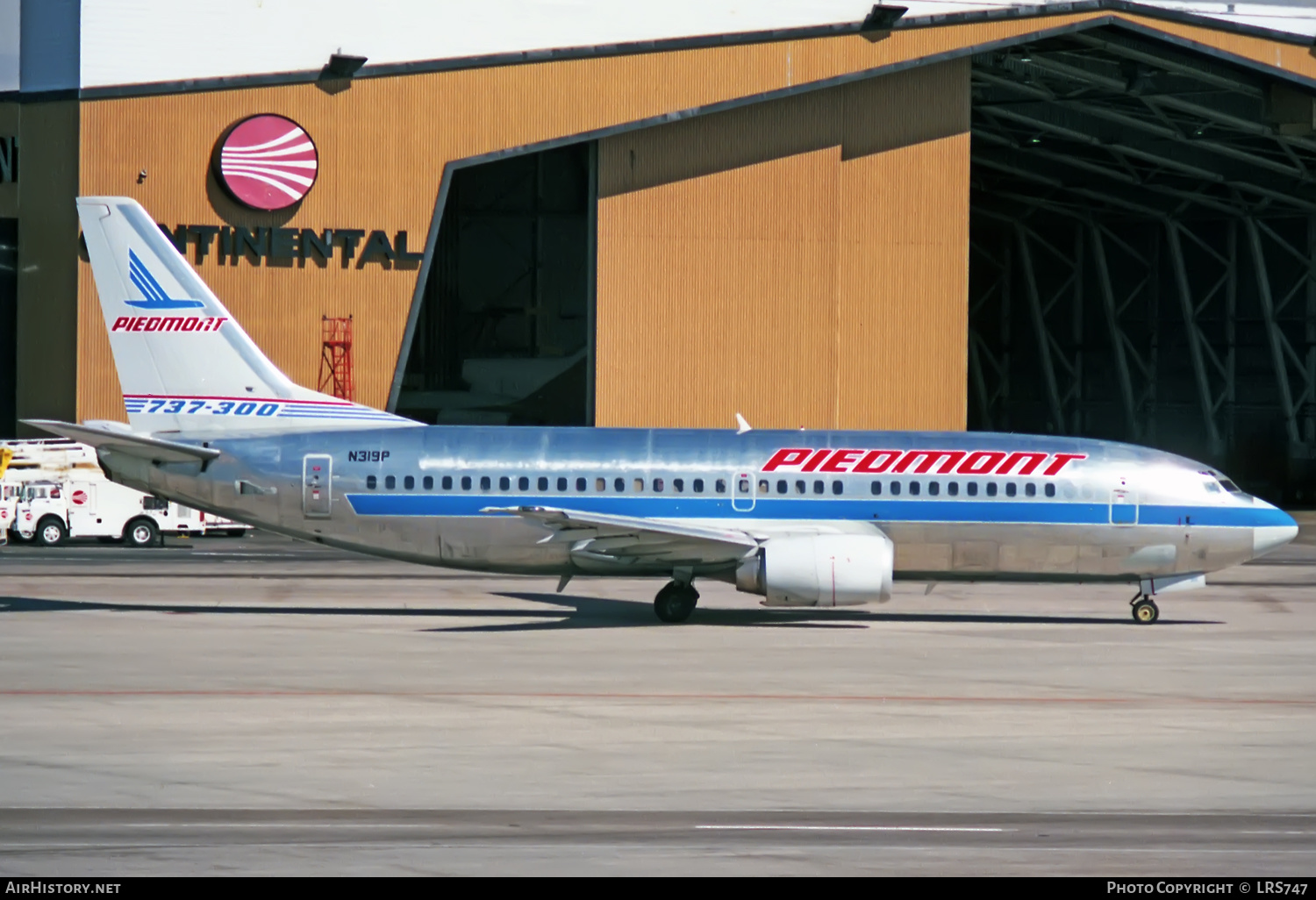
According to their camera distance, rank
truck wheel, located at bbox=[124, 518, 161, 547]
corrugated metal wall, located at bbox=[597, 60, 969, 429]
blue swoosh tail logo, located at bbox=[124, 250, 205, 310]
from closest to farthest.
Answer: blue swoosh tail logo, located at bbox=[124, 250, 205, 310] → truck wheel, located at bbox=[124, 518, 161, 547] → corrugated metal wall, located at bbox=[597, 60, 969, 429]

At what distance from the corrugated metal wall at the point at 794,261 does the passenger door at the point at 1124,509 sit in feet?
86.6

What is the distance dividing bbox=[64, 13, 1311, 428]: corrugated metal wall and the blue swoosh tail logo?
832 inches

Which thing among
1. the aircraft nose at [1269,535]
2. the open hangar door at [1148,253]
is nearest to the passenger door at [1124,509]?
the aircraft nose at [1269,535]

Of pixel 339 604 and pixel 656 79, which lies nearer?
pixel 339 604

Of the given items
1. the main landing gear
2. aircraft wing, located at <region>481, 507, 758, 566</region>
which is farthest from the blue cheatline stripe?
the main landing gear

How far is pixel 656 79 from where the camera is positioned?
54.3 meters

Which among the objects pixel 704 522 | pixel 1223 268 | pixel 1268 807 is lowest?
pixel 1268 807

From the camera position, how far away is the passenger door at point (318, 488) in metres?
30.4

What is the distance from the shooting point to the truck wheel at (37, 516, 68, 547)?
51.6 metres

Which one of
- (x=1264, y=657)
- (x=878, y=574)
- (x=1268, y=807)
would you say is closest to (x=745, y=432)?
(x=878, y=574)

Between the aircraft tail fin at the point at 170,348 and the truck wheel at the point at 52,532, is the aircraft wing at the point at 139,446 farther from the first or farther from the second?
the truck wheel at the point at 52,532

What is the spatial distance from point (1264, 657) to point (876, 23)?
33.2 metres

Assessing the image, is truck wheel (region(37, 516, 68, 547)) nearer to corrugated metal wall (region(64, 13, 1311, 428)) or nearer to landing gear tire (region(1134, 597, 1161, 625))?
corrugated metal wall (region(64, 13, 1311, 428))
